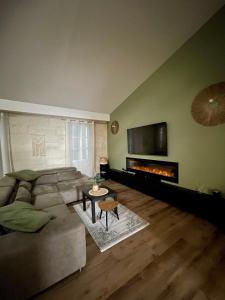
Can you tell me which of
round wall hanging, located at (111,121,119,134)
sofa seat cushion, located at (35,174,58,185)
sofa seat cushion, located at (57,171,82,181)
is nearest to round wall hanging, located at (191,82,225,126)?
round wall hanging, located at (111,121,119,134)

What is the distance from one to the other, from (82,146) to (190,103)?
3533mm

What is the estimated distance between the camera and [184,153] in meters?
2.80

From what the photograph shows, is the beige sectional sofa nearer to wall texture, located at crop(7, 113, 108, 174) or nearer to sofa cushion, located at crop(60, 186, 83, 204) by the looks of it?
sofa cushion, located at crop(60, 186, 83, 204)

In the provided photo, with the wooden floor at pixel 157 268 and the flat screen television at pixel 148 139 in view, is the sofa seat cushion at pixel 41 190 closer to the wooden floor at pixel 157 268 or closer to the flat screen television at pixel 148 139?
the wooden floor at pixel 157 268

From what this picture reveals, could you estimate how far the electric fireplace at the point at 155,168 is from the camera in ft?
9.97

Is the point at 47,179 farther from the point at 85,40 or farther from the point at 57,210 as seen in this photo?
the point at 85,40

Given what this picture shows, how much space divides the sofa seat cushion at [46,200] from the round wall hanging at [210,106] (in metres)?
3.06

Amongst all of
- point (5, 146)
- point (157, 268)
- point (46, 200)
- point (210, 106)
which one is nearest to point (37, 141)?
point (5, 146)

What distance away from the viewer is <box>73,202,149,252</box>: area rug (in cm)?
181

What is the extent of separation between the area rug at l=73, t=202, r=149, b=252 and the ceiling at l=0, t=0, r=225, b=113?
312cm

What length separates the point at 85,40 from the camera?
237 cm

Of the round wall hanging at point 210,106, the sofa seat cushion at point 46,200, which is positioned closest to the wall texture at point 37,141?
the sofa seat cushion at point 46,200

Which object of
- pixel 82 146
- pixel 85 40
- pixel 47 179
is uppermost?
pixel 85 40

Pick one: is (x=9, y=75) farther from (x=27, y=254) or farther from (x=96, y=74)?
(x=27, y=254)
